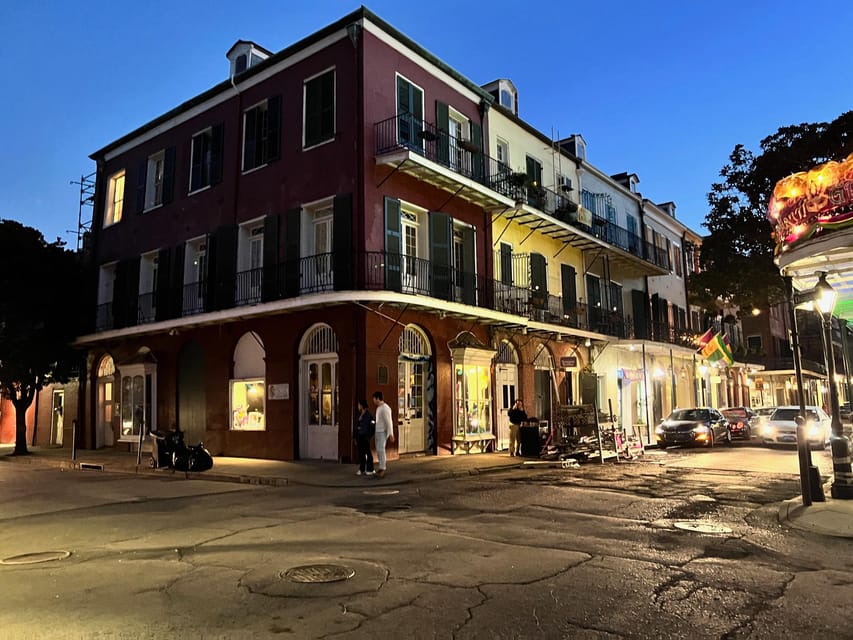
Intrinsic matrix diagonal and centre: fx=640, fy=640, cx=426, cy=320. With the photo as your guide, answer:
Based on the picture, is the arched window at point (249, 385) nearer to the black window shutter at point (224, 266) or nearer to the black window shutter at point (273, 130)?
the black window shutter at point (224, 266)

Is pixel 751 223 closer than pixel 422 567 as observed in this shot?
No

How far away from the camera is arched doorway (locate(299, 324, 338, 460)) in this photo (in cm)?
1645

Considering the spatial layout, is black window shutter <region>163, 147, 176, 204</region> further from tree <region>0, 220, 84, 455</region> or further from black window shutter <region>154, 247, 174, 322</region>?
tree <region>0, 220, 84, 455</region>

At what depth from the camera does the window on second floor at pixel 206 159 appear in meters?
20.1

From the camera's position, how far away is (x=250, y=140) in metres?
19.3

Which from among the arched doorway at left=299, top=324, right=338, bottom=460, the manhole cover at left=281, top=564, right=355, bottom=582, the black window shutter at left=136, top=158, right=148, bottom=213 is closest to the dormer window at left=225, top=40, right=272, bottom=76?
the black window shutter at left=136, top=158, right=148, bottom=213

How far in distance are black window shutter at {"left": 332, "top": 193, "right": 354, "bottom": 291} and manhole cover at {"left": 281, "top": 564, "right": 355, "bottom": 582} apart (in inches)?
398

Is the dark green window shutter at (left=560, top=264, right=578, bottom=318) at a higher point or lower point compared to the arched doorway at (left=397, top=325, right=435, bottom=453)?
higher

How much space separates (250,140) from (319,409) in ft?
27.9

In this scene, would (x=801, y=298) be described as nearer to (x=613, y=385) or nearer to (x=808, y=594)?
(x=808, y=594)

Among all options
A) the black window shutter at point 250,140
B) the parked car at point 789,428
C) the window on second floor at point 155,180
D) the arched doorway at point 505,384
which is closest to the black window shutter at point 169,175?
the window on second floor at point 155,180

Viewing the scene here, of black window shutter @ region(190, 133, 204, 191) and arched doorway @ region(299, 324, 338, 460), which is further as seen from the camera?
black window shutter @ region(190, 133, 204, 191)

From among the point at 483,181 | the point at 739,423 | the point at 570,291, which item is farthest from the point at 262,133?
the point at 739,423

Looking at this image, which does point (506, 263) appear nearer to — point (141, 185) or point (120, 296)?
point (141, 185)
